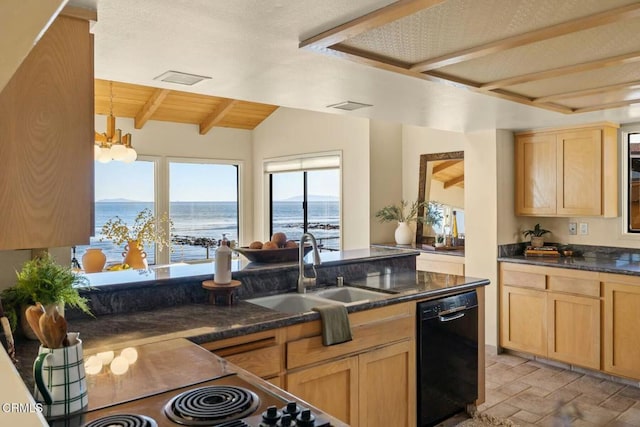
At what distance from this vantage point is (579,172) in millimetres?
4414

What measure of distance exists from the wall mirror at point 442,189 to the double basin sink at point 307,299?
276 centimetres

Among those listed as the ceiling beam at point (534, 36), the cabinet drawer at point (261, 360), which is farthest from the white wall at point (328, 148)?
the cabinet drawer at point (261, 360)

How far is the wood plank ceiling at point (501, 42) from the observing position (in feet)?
5.49

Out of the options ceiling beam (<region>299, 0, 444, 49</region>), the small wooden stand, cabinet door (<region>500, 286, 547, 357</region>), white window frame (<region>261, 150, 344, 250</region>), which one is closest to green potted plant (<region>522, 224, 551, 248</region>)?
cabinet door (<region>500, 286, 547, 357</region>)

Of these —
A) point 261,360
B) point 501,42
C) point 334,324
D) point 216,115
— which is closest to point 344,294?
point 334,324

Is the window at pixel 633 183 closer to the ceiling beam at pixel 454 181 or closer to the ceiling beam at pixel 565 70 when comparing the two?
Result: the ceiling beam at pixel 454 181

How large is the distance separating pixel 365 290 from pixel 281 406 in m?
1.75

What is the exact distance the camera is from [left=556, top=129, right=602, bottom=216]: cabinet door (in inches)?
169

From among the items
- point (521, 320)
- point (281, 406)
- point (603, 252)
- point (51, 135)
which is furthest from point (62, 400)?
point (603, 252)

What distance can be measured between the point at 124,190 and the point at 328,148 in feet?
10.2

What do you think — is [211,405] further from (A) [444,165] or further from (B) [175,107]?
(B) [175,107]

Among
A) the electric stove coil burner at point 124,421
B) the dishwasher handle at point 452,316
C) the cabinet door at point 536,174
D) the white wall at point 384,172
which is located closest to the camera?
the electric stove coil burner at point 124,421

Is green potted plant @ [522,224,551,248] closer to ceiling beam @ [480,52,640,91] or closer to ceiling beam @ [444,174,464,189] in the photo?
ceiling beam @ [444,174,464,189]

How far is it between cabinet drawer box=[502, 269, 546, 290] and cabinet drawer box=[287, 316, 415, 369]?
82.3 inches
